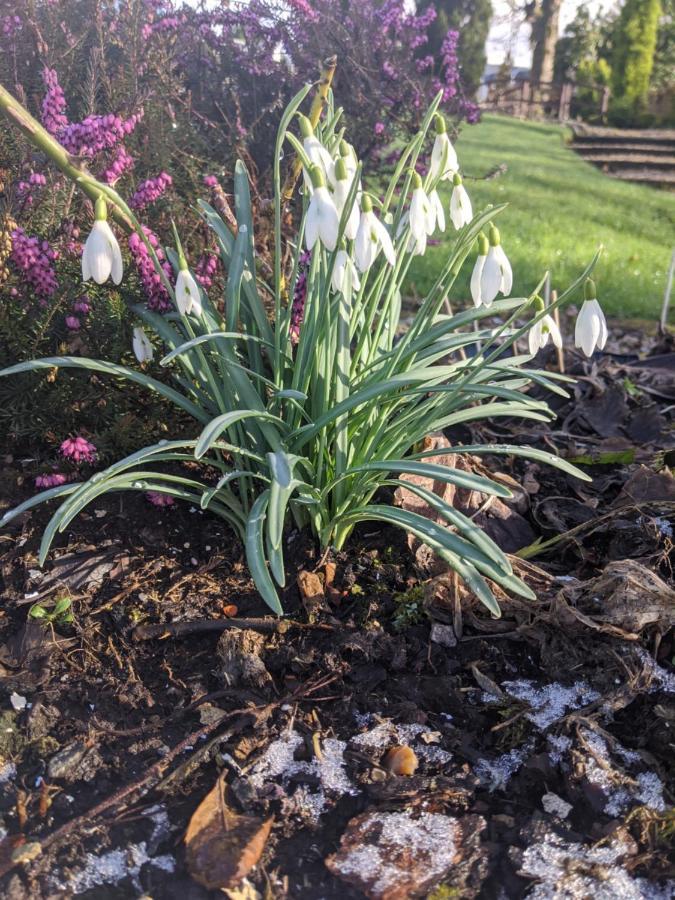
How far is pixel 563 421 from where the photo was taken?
115 inches

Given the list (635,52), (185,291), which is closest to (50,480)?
(185,291)

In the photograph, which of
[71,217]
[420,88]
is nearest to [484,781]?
[71,217]

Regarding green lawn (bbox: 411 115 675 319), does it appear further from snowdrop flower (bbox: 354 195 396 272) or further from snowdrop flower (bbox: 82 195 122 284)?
snowdrop flower (bbox: 82 195 122 284)

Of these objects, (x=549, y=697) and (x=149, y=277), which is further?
(x=149, y=277)

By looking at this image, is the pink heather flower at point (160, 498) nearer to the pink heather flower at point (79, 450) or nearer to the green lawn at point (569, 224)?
the pink heather flower at point (79, 450)

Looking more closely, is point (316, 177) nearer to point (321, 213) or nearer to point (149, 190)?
point (321, 213)

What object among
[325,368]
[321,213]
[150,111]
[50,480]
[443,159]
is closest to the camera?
[321,213]

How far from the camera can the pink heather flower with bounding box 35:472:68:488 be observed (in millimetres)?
2166

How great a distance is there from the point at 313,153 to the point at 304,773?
1234 mm

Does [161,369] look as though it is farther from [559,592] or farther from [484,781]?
[484,781]

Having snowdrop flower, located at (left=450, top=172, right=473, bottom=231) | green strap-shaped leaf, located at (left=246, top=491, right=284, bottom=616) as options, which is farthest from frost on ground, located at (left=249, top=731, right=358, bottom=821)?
snowdrop flower, located at (left=450, top=172, right=473, bottom=231)

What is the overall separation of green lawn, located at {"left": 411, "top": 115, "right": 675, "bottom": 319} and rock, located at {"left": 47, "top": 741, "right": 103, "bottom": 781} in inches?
114

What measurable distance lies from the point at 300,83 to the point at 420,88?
74 centimetres

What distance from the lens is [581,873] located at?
1367 mm
